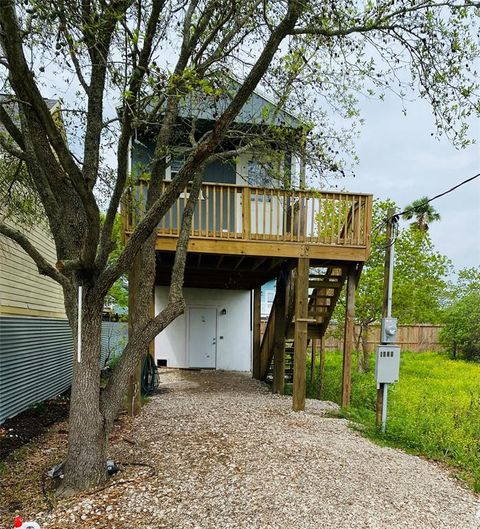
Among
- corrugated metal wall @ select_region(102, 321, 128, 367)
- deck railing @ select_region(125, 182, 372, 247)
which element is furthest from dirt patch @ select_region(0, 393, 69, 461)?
corrugated metal wall @ select_region(102, 321, 128, 367)

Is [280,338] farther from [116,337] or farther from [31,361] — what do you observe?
[116,337]

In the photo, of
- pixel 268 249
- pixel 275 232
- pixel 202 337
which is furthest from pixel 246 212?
pixel 202 337

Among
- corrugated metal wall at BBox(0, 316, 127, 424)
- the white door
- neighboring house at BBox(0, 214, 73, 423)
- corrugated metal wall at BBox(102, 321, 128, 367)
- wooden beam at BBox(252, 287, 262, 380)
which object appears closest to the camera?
corrugated metal wall at BBox(0, 316, 127, 424)

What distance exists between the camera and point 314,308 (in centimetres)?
945

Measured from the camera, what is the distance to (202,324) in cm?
1284

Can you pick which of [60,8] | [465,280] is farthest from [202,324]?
[465,280]

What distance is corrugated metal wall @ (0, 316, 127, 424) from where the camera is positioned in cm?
655

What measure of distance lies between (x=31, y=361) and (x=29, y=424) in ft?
5.12

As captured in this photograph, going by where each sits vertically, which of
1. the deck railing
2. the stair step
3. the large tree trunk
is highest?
the deck railing

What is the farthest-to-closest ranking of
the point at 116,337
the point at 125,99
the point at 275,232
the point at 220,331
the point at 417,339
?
the point at 417,339 → the point at 116,337 → the point at 220,331 → the point at 275,232 → the point at 125,99

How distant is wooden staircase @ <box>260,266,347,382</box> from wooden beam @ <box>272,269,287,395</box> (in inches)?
5.5

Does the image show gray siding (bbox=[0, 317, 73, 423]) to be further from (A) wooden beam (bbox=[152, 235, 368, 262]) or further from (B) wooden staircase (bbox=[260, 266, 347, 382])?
(B) wooden staircase (bbox=[260, 266, 347, 382])

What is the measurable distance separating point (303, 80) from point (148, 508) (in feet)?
17.7

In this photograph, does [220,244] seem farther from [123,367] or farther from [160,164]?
[123,367]
